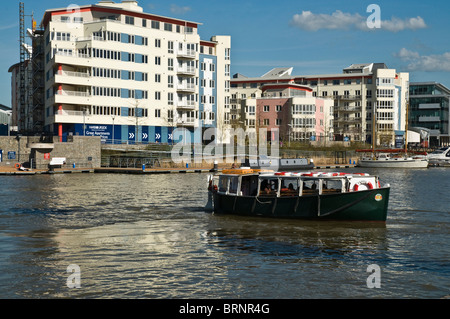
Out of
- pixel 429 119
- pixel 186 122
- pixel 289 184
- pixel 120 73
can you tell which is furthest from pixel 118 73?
pixel 429 119

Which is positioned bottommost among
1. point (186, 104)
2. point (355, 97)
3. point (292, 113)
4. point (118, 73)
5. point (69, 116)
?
point (69, 116)

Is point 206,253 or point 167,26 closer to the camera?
point 206,253

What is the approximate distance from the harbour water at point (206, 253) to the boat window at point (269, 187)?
180 centimetres

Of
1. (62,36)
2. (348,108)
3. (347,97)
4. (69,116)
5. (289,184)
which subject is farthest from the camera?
(348,108)

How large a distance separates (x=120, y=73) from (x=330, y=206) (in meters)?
70.4

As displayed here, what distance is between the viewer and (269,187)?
106 feet

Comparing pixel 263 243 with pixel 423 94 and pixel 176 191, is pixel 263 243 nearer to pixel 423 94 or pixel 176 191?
pixel 176 191

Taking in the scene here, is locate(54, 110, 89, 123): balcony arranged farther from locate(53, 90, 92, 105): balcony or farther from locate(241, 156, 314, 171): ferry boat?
locate(241, 156, 314, 171): ferry boat

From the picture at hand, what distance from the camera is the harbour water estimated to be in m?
17.7
